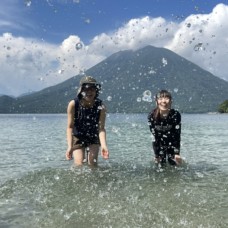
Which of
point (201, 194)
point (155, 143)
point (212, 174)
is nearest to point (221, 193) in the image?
point (201, 194)

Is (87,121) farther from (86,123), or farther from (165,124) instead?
(165,124)

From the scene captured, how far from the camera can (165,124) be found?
11.2 meters

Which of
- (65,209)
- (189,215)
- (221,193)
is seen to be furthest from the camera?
(221,193)

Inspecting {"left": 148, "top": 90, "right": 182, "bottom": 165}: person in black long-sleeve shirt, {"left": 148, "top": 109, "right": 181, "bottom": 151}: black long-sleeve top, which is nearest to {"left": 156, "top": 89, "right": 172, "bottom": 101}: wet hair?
{"left": 148, "top": 90, "right": 182, "bottom": 165}: person in black long-sleeve shirt

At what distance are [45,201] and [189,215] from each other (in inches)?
115

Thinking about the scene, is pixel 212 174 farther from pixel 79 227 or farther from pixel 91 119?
pixel 79 227

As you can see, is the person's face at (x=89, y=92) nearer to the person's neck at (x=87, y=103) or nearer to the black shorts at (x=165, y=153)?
the person's neck at (x=87, y=103)

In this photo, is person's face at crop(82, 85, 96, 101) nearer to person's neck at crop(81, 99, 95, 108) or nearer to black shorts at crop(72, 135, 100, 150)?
person's neck at crop(81, 99, 95, 108)

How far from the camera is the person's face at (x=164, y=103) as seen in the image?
10820mm

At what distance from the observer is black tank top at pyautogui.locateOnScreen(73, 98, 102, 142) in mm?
10070

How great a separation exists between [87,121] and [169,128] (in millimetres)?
2455

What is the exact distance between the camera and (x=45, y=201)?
800cm

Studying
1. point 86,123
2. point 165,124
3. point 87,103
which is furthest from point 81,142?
point 165,124

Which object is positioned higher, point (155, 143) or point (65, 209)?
point (155, 143)
